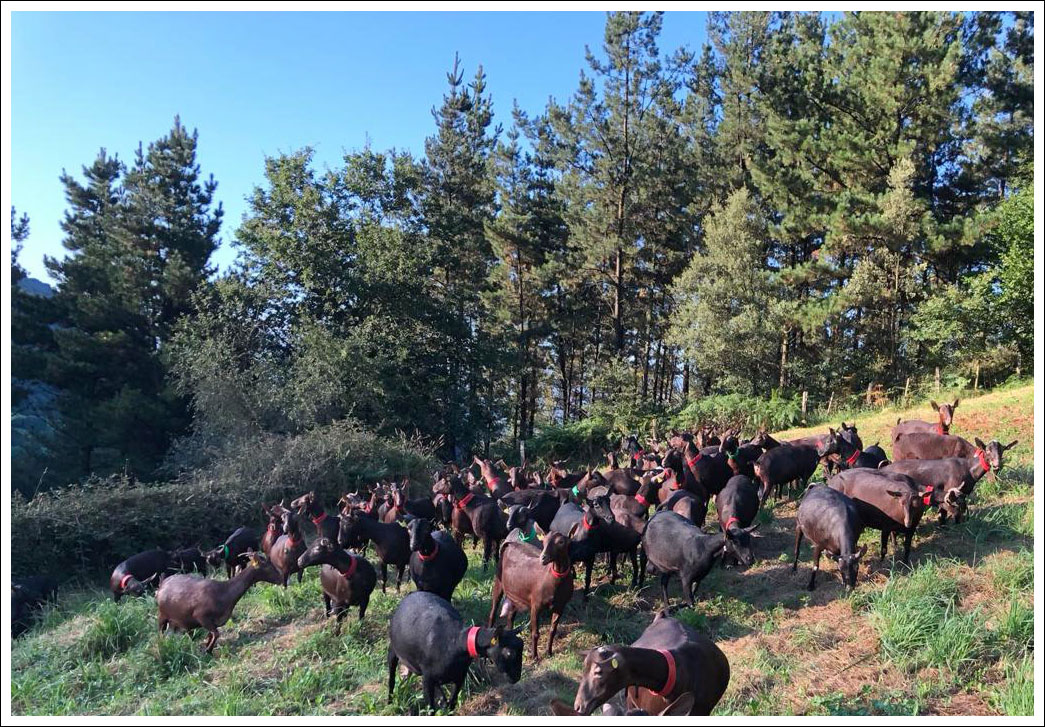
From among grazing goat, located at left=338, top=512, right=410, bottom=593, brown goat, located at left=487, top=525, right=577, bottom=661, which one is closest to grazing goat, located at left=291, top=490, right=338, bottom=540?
grazing goat, located at left=338, top=512, right=410, bottom=593

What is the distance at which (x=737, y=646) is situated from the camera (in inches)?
235

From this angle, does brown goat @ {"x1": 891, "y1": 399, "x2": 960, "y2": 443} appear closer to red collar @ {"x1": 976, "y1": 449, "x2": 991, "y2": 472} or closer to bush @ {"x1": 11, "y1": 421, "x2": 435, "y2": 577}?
red collar @ {"x1": 976, "y1": 449, "x2": 991, "y2": 472}

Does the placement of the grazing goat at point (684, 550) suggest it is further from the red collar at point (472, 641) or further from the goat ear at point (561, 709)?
the goat ear at point (561, 709)

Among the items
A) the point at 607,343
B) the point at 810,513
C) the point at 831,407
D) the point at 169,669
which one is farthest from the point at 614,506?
the point at 607,343

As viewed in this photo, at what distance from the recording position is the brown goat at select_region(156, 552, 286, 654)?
6.79 meters

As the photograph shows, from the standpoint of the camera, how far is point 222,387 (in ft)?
65.1

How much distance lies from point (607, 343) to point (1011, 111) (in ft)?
61.9

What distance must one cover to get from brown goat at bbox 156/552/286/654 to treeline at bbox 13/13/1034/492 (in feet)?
38.9

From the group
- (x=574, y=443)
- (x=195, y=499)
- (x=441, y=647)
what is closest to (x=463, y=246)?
(x=574, y=443)

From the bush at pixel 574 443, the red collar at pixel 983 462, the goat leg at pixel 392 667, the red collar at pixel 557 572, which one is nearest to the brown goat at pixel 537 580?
the red collar at pixel 557 572

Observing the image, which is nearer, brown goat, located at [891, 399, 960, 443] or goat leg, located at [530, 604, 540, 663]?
goat leg, located at [530, 604, 540, 663]

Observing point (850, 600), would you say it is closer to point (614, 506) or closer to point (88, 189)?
point (614, 506)

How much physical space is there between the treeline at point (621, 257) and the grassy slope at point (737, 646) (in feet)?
39.2

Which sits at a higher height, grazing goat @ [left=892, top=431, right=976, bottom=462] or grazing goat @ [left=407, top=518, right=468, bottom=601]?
grazing goat @ [left=892, top=431, right=976, bottom=462]
